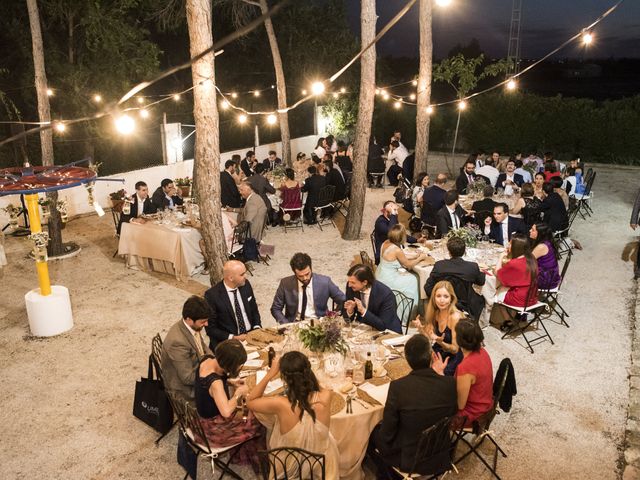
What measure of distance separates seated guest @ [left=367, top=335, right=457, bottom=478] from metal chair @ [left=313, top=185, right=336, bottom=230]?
691cm

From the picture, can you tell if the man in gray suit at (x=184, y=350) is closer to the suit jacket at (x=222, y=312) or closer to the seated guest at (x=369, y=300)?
the suit jacket at (x=222, y=312)

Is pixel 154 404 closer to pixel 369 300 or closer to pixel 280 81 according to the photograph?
pixel 369 300

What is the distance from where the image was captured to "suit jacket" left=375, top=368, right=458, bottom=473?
11.9 ft

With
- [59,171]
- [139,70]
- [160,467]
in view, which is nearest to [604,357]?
[160,467]

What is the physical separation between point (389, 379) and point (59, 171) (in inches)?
193

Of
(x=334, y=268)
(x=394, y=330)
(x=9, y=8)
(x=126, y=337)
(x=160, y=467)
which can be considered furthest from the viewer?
(x=9, y=8)

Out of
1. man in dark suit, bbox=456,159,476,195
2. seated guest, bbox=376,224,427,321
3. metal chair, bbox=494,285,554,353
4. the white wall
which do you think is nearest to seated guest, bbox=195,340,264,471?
seated guest, bbox=376,224,427,321

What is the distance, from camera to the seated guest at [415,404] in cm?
362

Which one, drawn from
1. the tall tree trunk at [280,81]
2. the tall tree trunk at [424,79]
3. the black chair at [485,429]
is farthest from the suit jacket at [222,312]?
the tall tree trunk at [280,81]

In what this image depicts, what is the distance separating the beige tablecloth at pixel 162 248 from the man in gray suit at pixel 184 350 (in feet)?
12.5

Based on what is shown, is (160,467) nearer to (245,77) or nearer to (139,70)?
(139,70)

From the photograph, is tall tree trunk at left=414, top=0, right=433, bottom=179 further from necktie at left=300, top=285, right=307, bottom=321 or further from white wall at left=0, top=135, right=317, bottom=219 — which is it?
necktie at left=300, top=285, right=307, bottom=321

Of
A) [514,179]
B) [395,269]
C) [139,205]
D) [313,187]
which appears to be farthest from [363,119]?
[395,269]

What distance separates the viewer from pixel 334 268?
8.64 metres
